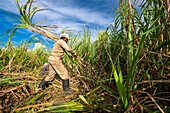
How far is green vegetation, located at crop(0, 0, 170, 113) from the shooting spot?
155cm

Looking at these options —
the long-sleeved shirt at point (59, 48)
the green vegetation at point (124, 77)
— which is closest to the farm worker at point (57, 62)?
the long-sleeved shirt at point (59, 48)

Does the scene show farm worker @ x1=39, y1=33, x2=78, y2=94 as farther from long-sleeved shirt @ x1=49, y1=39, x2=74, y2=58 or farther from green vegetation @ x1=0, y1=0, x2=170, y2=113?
green vegetation @ x1=0, y1=0, x2=170, y2=113

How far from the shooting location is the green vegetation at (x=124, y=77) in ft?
5.08

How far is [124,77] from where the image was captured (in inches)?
90.9

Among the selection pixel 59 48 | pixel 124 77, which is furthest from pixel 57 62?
pixel 124 77

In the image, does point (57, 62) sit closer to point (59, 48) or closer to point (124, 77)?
point (59, 48)

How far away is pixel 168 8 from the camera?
58.3 inches

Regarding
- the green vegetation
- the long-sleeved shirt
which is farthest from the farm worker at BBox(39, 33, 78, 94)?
the green vegetation

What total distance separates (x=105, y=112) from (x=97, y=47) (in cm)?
150

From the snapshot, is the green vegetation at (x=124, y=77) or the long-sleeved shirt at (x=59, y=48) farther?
the long-sleeved shirt at (x=59, y=48)

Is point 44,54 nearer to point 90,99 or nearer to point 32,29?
point 32,29

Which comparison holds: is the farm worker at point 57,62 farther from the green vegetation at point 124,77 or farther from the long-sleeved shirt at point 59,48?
the green vegetation at point 124,77

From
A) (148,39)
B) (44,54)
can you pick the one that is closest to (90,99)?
(148,39)

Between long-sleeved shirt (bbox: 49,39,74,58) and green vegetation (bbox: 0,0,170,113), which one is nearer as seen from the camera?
green vegetation (bbox: 0,0,170,113)
